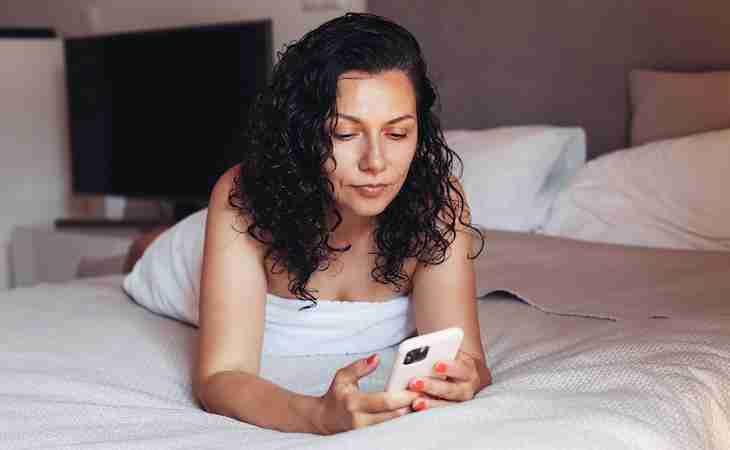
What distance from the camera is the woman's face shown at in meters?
1.37

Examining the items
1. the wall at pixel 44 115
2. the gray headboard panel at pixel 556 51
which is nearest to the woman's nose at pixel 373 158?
the gray headboard panel at pixel 556 51

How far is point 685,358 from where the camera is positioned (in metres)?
1.43

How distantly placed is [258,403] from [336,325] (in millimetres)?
367

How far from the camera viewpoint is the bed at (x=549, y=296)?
3.97ft

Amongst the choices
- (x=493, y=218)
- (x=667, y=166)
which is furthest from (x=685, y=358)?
(x=493, y=218)

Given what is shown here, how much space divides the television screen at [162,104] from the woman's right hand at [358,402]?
8.54 feet

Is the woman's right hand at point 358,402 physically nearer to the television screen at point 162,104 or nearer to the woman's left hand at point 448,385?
the woman's left hand at point 448,385

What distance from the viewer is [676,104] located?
8.91 feet

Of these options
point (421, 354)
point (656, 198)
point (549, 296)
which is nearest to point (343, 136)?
point (421, 354)

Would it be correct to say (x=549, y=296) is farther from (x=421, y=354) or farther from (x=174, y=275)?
(x=421, y=354)

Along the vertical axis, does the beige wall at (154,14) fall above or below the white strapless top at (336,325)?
above

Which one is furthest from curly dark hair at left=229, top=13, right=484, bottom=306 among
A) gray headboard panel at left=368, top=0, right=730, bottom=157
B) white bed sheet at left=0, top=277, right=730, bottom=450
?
gray headboard panel at left=368, top=0, right=730, bottom=157

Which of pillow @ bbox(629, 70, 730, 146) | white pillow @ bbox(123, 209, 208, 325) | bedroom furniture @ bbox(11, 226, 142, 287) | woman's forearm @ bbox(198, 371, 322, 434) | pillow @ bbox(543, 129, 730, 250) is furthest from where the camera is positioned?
bedroom furniture @ bbox(11, 226, 142, 287)

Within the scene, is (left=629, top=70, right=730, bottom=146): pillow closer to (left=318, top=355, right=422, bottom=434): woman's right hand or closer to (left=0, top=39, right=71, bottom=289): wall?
(left=318, top=355, right=422, bottom=434): woman's right hand
